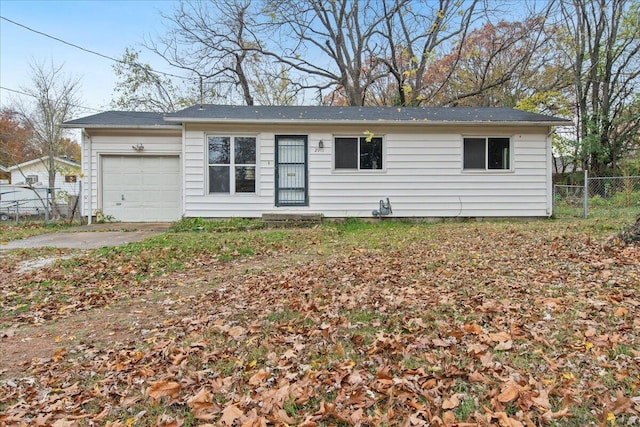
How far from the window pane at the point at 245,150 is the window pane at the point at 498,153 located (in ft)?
21.9

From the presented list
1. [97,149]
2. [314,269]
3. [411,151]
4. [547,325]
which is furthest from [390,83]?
[547,325]

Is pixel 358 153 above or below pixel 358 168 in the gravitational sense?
above

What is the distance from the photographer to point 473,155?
35.9 ft

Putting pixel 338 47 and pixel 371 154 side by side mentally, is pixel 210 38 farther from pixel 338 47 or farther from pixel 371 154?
pixel 371 154

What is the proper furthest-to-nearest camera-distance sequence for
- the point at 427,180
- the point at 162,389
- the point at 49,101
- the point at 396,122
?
the point at 49,101 < the point at 427,180 < the point at 396,122 < the point at 162,389

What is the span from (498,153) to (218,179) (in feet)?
26.1

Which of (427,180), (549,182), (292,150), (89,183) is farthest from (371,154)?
(89,183)

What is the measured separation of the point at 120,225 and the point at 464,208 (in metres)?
9.67

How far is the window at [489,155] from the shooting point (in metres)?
10.9

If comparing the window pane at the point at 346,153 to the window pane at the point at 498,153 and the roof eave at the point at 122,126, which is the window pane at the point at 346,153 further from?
the roof eave at the point at 122,126

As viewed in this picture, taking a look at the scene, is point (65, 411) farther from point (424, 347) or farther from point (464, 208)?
point (464, 208)

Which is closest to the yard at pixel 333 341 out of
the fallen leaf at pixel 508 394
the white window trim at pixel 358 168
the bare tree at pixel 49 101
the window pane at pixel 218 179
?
the fallen leaf at pixel 508 394

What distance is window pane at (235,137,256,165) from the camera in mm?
10555

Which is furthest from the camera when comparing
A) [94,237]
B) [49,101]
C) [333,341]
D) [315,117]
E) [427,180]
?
[49,101]
